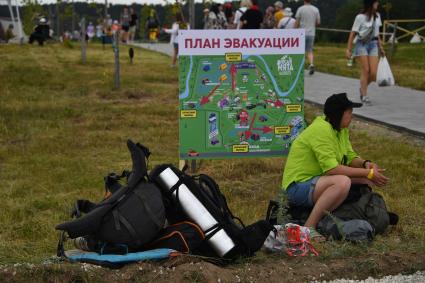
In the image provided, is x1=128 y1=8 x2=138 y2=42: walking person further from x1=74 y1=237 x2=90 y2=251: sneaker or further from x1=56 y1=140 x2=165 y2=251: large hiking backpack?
x1=56 y1=140 x2=165 y2=251: large hiking backpack

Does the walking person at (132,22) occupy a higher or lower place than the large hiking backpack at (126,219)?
lower

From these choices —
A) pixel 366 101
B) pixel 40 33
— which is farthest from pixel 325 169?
pixel 40 33

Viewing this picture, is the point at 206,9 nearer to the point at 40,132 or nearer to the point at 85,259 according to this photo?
the point at 40,132

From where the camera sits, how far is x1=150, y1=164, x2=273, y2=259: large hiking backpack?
14.6ft

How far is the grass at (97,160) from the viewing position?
550 centimetres

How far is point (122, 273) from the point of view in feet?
13.4

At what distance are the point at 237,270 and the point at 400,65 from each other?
654 inches

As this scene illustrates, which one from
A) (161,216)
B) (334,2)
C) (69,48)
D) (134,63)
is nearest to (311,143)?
(161,216)

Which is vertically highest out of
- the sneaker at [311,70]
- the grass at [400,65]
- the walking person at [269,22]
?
the walking person at [269,22]

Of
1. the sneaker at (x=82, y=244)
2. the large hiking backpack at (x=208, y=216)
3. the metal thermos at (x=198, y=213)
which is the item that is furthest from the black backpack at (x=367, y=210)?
the sneaker at (x=82, y=244)

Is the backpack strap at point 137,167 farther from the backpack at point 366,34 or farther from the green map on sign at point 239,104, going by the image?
the backpack at point 366,34

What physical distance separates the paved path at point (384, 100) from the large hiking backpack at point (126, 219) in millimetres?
5563

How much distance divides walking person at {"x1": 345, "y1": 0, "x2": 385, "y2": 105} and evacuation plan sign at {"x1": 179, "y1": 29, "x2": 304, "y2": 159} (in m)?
4.59

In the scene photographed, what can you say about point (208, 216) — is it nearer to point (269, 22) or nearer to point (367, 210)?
point (367, 210)
